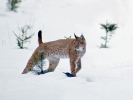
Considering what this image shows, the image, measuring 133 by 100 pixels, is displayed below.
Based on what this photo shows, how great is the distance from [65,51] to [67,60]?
3.20 m

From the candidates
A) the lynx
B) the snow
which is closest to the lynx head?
the lynx

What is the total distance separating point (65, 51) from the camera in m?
7.22

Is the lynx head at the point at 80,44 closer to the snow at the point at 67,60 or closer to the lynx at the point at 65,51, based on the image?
the lynx at the point at 65,51

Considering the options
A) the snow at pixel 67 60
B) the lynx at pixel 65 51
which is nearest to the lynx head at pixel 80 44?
the lynx at pixel 65 51

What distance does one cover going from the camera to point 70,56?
7.04 m

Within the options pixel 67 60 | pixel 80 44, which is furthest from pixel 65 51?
pixel 67 60

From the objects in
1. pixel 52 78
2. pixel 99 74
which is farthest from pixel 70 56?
pixel 52 78

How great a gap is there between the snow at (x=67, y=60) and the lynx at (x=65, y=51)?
30 cm

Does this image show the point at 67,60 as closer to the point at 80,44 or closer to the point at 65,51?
the point at 65,51

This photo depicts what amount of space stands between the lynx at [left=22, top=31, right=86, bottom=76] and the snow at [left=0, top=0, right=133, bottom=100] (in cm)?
30

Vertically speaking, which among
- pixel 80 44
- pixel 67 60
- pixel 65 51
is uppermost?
pixel 80 44

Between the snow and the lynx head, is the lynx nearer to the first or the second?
the lynx head

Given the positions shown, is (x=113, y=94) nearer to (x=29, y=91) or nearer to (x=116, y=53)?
(x=29, y=91)

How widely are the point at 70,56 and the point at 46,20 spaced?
10.7m
